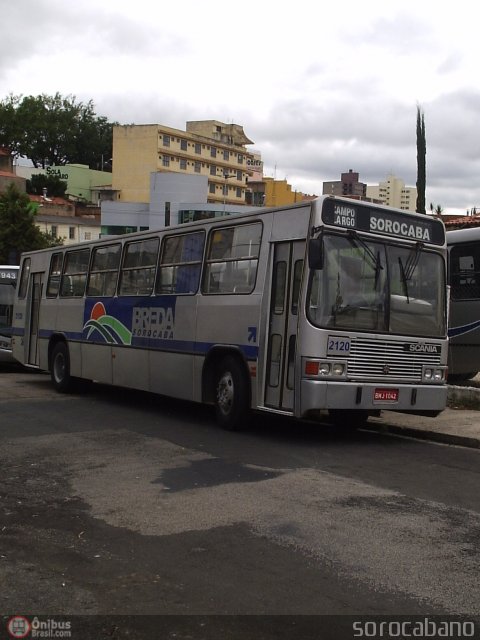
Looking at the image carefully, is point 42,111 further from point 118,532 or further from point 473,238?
point 118,532

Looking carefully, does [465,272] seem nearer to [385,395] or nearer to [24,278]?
[385,395]

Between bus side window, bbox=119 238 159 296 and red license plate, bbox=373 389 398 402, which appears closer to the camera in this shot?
red license plate, bbox=373 389 398 402

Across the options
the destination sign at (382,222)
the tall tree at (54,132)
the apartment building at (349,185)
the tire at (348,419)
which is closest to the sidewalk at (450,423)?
the tire at (348,419)

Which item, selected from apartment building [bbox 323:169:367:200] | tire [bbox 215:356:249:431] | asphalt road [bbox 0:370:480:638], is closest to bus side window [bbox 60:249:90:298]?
tire [bbox 215:356:249:431]

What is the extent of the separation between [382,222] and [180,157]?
93248mm

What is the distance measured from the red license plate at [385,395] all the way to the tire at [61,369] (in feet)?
26.5

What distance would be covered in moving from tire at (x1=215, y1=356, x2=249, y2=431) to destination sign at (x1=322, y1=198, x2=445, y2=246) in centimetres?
254

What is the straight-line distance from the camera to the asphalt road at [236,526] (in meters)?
4.76

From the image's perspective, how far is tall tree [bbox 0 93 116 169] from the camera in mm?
104312

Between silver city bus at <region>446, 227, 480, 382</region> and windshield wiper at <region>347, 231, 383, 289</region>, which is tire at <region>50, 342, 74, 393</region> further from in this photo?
Answer: windshield wiper at <region>347, 231, 383, 289</region>

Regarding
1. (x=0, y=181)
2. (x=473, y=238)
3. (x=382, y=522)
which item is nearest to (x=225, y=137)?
(x=0, y=181)

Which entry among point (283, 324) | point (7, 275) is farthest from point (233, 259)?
point (7, 275)

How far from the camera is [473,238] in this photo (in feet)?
53.0

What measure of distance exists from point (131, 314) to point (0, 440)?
4.30 m
